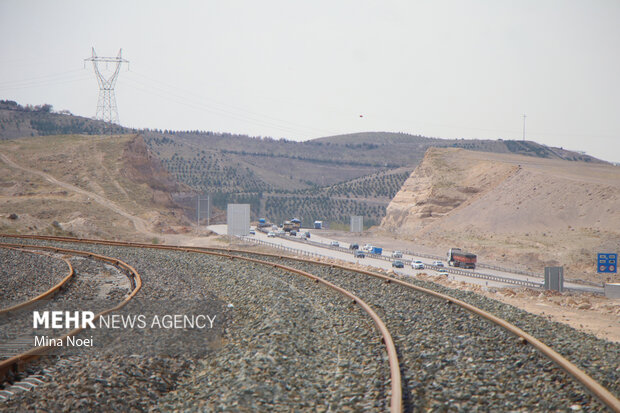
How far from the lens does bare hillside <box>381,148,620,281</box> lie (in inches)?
2160

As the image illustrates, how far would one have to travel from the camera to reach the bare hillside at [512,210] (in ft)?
180

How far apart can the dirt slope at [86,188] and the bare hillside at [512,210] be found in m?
37.2

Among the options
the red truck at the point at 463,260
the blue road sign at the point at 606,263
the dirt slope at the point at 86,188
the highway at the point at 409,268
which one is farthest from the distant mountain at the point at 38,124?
the blue road sign at the point at 606,263

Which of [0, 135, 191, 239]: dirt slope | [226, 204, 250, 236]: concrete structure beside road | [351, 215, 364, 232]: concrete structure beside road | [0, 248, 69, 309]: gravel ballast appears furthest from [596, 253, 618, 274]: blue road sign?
[351, 215, 364, 232]: concrete structure beside road

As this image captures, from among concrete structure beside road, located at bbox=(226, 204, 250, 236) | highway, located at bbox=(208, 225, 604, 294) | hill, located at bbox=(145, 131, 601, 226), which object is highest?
hill, located at bbox=(145, 131, 601, 226)

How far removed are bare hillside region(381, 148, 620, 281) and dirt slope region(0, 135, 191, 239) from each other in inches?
1464

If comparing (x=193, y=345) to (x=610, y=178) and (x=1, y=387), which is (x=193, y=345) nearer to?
(x=1, y=387)

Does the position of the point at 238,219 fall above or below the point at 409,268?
above

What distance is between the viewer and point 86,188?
67.1 metres

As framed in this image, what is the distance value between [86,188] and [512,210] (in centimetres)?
5532

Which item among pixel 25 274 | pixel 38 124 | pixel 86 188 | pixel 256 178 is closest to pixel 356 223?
pixel 86 188

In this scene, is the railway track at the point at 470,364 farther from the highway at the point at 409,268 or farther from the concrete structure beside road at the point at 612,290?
the highway at the point at 409,268

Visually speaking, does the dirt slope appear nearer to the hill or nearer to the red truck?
the red truck

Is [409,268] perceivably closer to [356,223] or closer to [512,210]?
[512,210]
